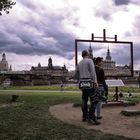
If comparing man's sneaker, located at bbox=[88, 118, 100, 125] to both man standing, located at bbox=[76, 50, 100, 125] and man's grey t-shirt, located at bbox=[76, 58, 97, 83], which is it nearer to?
man standing, located at bbox=[76, 50, 100, 125]

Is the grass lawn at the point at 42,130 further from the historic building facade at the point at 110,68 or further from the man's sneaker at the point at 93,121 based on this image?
the historic building facade at the point at 110,68

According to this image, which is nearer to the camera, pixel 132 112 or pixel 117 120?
pixel 117 120

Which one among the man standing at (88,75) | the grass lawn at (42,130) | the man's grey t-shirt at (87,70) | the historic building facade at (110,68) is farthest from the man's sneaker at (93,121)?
the historic building facade at (110,68)

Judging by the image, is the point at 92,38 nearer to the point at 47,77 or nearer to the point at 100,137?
the point at 100,137

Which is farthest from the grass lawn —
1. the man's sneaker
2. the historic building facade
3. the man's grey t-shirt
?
the historic building facade

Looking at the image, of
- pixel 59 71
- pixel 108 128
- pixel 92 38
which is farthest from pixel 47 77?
pixel 108 128

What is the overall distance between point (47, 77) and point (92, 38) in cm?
11175

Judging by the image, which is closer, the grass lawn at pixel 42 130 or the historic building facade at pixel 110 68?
the grass lawn at pixel 42 130

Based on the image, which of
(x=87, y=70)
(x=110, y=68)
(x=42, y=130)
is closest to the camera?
(x=42, y=130)

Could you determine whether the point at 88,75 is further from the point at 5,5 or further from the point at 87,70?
the point at 5,5

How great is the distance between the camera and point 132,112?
471 inches

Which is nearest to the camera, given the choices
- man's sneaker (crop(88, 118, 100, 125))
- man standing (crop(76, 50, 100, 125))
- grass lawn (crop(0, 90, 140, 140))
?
grass lawn (crop(0, 90, 140, 140))

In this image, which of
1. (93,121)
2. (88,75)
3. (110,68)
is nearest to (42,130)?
(93,121)

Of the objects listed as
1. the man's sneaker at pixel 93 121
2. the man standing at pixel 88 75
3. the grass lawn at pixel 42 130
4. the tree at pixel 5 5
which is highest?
the tree at pixel 5 5
